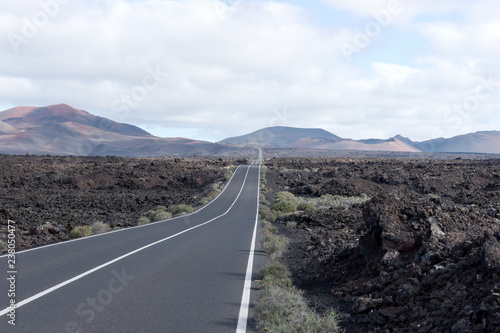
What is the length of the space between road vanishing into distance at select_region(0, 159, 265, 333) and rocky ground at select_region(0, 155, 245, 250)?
212 inches

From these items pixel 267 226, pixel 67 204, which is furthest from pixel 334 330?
pixel 67 204

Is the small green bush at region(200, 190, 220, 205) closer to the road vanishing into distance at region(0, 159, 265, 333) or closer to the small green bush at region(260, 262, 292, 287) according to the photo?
the road vanishing into distance at region(0, 159, 265, 333)

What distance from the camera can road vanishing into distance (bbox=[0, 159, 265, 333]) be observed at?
6582 mm

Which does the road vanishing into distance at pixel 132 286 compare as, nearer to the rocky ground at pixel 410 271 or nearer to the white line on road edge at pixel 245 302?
the white line on road edge at pixel 245 302

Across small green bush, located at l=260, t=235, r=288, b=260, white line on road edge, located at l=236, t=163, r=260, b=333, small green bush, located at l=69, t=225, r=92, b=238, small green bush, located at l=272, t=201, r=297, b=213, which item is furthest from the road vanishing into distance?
small green bush, located at l=272, t=201, r=297, b=213

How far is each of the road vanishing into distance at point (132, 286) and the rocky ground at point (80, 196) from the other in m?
5.39

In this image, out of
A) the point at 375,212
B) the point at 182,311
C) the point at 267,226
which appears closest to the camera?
the point at 182,311

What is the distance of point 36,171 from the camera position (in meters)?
63.6

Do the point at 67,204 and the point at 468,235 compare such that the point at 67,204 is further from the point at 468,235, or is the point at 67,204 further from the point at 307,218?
the point at 468,235

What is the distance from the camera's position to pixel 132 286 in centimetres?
884

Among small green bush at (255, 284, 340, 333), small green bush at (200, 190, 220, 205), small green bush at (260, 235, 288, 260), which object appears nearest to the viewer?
small green bush at (255, 284, 340, 333)

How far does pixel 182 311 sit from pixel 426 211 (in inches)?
285

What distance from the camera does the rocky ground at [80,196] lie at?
23.7 meters

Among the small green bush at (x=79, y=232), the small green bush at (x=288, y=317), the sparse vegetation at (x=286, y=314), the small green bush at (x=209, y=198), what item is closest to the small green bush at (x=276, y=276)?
the sparse vegetation at (x=286, y=314)
